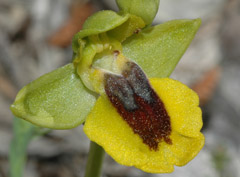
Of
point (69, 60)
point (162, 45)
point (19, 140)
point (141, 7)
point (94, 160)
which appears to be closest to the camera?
point (141, 7)

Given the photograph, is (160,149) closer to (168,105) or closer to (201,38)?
(168,105)

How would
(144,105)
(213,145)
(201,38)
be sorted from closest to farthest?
(144,105)
(213,145)
(201,38)

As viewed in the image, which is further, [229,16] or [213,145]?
[229,16]

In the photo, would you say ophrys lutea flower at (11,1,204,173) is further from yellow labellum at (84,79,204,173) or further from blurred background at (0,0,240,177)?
blurred background at (0,0,240,177)

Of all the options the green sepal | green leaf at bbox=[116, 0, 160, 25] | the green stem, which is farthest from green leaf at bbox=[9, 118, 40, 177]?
green leaf at bbox=[116, 0, 160, 25]

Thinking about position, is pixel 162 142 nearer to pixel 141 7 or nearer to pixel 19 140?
pixel 141 7

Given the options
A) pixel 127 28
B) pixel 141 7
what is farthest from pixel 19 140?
pixel 141 7

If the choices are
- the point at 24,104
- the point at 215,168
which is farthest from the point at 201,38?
the point at 24,104
